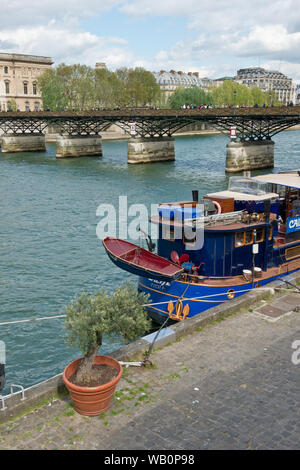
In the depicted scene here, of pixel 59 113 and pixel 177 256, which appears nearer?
pixel 177 256

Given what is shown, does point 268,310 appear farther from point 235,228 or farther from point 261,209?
point 261,209

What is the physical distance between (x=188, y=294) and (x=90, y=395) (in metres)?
8.42

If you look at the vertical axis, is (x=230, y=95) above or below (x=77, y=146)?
above

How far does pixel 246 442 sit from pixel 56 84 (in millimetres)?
122588

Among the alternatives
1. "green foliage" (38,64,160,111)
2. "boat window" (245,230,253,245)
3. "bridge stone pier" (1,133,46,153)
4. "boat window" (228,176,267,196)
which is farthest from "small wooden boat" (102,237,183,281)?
"green foliage" (38,64,160,111)

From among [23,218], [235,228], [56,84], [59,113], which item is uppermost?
[56,84]

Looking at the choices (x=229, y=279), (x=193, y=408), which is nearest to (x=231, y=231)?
(x=229, y=279)

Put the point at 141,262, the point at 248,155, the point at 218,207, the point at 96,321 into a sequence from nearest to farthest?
the point at 96,321 → the point at 141,262 → the point at 218,207 → the point at 248,155

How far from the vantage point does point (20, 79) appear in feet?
469

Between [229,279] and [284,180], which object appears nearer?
[229,279]

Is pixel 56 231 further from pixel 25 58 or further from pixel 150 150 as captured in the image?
pixel 25 58

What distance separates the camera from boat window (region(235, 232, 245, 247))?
57.5 ft

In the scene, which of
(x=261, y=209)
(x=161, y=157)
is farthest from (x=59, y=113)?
(x=261, y=209)
